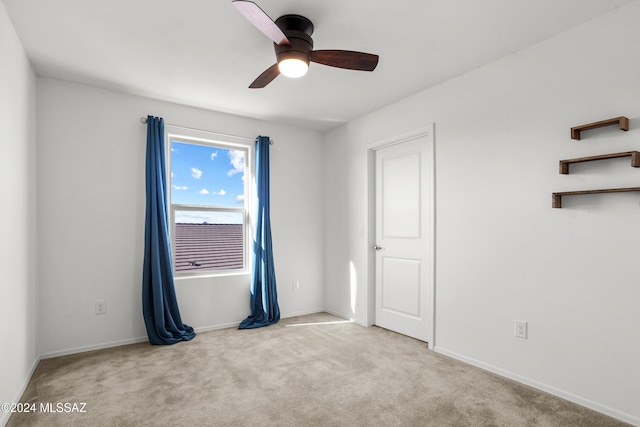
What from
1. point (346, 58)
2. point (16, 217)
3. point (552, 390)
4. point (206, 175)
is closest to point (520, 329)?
point (552, 390)

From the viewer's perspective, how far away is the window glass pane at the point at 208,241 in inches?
155

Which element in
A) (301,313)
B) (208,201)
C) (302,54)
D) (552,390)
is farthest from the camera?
(301,313)

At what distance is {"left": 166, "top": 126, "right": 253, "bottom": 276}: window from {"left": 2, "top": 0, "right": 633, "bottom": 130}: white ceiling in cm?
67

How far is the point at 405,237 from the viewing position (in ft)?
12.4

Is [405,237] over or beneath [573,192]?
beneath

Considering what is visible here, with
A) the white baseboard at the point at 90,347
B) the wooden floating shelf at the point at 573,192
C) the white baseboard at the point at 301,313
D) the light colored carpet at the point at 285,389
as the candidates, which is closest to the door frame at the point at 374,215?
the light colored carpet at the point at 285,389

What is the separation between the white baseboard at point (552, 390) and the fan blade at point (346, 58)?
2.45 metres

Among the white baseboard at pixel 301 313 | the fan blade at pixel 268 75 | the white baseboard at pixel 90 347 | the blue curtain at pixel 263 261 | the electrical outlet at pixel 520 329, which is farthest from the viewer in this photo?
the white baseboard at pixel 301 313

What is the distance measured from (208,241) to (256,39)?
238 cm

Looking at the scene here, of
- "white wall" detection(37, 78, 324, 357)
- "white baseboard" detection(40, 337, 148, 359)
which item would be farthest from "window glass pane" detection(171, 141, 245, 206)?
"white baseboard" detection(40, 337, 148, 359)

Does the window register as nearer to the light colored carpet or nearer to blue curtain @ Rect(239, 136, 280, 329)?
blue curtain @ Rect(239, 136, 280, 329)

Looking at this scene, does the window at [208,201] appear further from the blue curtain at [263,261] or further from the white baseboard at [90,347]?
the white baseboard at [90,347]

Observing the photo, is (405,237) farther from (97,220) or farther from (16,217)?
(16,217)

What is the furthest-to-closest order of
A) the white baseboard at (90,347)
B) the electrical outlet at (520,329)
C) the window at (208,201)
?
the window at (208,201) < the white baseboard at (90,347) < the electrical outlet at (520,329)
